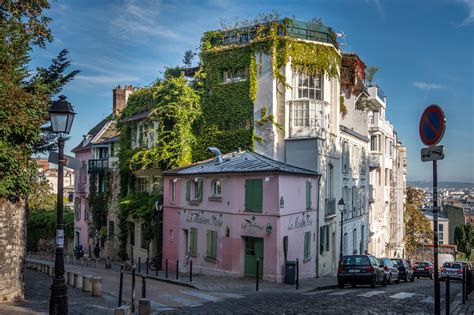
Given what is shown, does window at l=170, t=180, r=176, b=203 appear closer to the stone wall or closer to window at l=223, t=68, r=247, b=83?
window at l=223, t=68, r=247, b=83

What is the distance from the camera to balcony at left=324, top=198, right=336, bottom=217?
29672 mm

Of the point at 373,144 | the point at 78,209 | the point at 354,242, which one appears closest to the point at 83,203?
the point at 78,209

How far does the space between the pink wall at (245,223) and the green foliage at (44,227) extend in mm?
27172

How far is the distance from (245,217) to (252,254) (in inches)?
71.1

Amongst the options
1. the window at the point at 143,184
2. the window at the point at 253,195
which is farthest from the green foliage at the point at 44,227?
the window at the point at 253,195

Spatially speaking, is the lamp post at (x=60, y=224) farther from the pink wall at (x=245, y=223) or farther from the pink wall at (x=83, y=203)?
the pink wall at (x=83, y=203)

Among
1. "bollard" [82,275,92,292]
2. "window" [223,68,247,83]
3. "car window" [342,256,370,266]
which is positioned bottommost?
"bollard" [82,275,92,292]

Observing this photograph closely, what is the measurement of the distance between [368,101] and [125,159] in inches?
828

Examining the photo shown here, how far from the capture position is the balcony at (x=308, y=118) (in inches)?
1168

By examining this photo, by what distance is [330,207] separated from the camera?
3017 cm

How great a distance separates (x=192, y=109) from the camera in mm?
32688

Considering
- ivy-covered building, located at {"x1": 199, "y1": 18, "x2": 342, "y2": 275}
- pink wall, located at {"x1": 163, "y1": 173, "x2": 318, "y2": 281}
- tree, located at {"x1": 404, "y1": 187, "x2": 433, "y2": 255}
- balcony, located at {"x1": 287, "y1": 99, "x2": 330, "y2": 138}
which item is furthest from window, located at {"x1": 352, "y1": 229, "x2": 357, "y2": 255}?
tree, located at {"x1": 404, "y1": 187, "x2": 433, "y2": 255}

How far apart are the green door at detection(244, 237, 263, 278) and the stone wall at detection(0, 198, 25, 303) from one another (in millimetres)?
11070

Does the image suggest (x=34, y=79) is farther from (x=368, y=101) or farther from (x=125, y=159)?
(x=368, y=101)
